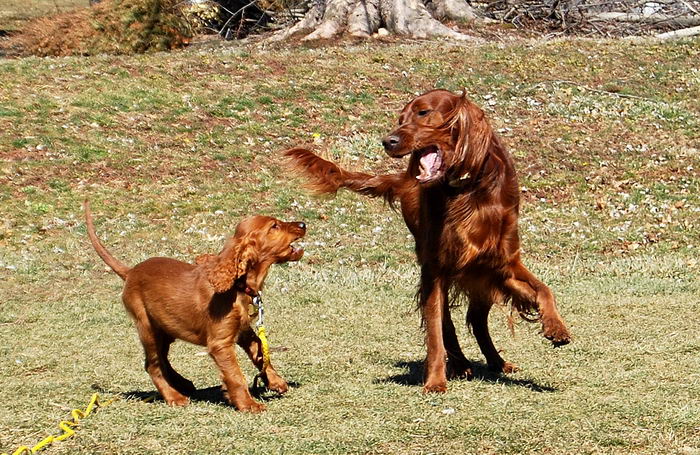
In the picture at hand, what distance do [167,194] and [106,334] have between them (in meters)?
4.89

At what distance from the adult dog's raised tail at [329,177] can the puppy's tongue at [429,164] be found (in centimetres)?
93

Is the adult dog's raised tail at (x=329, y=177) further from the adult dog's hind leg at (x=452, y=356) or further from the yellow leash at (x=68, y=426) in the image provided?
the yellow leash at (x=68, y=426)

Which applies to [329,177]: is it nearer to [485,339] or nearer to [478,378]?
[485,339]

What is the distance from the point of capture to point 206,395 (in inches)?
255

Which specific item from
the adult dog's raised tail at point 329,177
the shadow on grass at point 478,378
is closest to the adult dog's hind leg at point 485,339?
the shadow on grass at point 478,378

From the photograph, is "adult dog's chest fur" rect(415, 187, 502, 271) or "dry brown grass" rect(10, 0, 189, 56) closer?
"adult dog's chest fur" rect(415, 187, 502, 271)

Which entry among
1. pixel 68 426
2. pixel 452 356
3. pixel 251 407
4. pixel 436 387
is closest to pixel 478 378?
pixel 452 356

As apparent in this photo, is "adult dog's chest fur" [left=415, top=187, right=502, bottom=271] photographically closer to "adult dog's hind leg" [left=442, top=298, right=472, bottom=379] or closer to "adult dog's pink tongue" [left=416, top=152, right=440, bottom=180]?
"adult dog's pink tongue" [left=416, top=152, right=440, bottom=180]

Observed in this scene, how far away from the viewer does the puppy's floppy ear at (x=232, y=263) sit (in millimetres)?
5809

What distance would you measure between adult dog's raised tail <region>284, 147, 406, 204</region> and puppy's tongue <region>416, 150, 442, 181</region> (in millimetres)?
930

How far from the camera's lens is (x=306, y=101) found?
16.8 meters

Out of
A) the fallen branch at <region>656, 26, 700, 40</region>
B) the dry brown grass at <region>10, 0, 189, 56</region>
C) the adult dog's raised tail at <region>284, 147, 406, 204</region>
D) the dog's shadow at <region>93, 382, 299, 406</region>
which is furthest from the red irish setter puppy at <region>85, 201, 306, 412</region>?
Result: the fallen branch at <region>656, 26, 700, 40</region>

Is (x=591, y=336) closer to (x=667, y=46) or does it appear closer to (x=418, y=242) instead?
(x=418, y=242)

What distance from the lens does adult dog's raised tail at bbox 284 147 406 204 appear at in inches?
271
